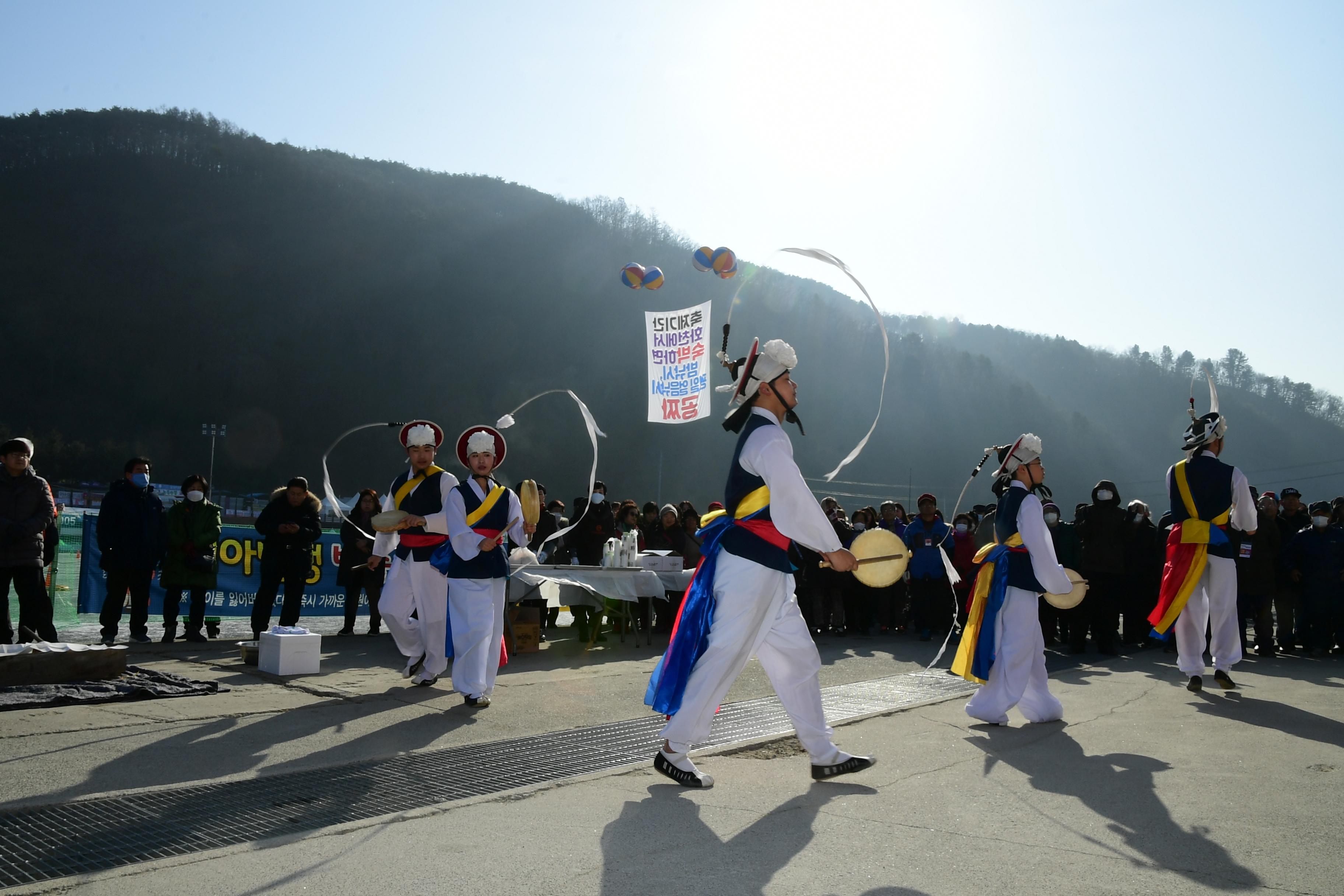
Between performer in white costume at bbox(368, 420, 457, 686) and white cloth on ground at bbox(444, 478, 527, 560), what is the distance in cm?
42

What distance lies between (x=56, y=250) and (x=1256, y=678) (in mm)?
105601

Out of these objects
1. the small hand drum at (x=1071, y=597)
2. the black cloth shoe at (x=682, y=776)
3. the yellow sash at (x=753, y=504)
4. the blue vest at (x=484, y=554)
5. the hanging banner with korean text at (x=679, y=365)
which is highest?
the hanging banner with korean text at (x=679, y=365)

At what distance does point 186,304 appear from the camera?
91.5 meters

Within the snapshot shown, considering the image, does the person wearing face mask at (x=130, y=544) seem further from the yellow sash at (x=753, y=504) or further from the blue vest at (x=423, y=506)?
the yellow sash at (x=753, y=504)

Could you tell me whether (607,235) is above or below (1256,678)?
above

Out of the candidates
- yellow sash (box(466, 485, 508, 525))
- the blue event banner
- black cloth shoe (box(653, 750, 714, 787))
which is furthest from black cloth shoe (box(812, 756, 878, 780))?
the blue event banner

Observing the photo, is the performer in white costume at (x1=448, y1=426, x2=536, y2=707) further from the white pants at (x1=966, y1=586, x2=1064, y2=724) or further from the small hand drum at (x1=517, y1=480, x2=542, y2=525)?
the white pants at (x1=966, y1=586, x2=1064, y2=724)

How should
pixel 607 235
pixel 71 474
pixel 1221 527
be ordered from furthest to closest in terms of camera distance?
pixel 607 235
pixel 71 474
pixel 1221 527

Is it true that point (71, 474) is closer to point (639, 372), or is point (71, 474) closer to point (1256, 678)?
point (639, 372)

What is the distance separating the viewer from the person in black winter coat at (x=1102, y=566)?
1145 centimetres

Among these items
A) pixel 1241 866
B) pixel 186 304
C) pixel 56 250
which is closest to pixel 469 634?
pixel 1241 866

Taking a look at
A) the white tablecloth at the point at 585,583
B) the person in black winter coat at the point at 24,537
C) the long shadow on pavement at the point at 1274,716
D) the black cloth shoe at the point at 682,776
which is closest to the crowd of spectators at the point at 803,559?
the person in black winter coat at the point at 24,537

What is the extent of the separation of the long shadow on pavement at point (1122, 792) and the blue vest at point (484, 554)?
10.8 ft

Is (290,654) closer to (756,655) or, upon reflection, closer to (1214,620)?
(756,655)
